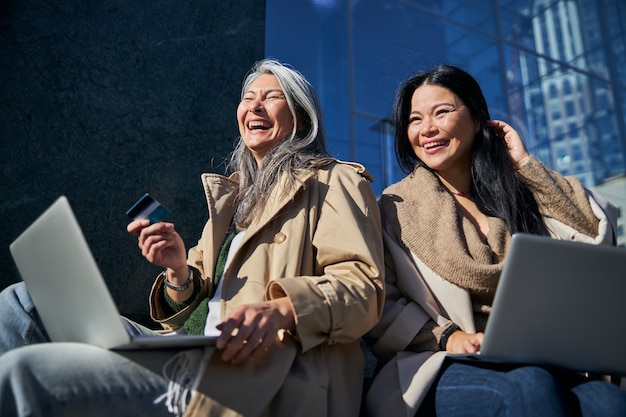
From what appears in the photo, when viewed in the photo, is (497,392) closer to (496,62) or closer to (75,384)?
(75,384)

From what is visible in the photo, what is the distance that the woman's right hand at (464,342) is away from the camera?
1863mm

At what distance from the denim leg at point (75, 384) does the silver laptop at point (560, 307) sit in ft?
2.70

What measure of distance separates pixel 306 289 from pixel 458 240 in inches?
28.9

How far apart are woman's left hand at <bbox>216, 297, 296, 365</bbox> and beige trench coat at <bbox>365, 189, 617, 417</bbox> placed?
482 mm

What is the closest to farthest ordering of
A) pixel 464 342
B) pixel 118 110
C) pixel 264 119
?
pixel 464 342 → pixel 264 119 → pixel 118 110

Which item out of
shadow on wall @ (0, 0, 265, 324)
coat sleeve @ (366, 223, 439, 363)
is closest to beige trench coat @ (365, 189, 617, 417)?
coat sleeve @ (366, 223, 439, 363)

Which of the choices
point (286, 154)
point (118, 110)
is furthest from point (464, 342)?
point (118, 110)

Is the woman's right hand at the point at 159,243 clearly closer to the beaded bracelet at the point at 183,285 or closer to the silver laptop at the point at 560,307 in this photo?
the beaded bracelet at the point at 183,285

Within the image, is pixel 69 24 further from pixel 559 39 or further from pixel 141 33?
pixel 559 39

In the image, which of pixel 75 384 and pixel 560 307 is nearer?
pixel 75 384

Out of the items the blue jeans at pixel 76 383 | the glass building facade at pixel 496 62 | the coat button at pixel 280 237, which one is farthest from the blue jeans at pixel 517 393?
the glass building facade at pixel 496 62

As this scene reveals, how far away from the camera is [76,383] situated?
1330mm

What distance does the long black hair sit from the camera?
2.33 m

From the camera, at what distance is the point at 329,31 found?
457cm
